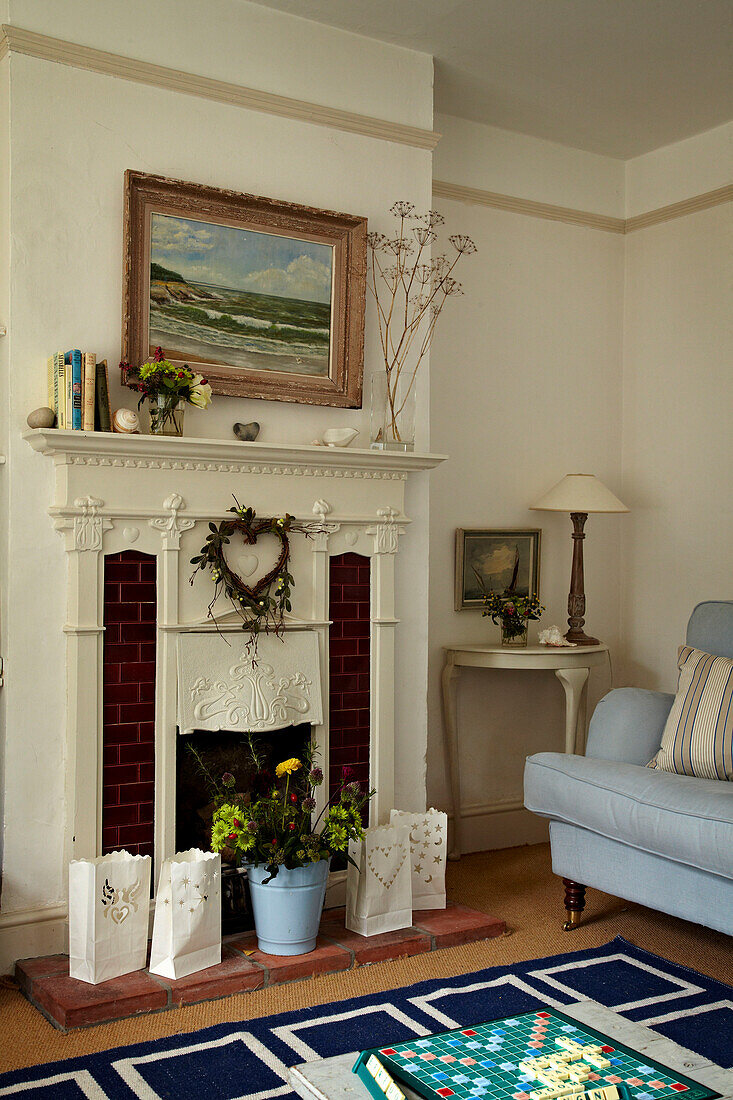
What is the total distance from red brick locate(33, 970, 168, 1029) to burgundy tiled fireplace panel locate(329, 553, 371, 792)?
91 cm

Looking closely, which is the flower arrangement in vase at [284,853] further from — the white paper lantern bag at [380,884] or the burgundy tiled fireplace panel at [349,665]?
the burgundy tiled fireplace panel at [349,665]

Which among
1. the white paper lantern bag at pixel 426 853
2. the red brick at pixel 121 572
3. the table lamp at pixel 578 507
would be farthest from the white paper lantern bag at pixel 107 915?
the table lamp at pixel 578 507

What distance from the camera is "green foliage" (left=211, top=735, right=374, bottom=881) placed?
2.87m

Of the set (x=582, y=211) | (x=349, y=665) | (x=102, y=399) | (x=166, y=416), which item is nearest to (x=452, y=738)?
(x=349, y=665)

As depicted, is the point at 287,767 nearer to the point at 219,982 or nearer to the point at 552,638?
the point at 219,982

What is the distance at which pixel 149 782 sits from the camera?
9.96ft

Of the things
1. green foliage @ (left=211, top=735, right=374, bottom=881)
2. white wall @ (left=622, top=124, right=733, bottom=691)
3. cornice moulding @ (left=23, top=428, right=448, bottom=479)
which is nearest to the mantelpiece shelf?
cornice moulding @ (left=23, top=428, right=448, bottom=479)

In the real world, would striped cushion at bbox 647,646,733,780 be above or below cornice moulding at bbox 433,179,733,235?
below

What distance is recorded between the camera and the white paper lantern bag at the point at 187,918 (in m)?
2.74

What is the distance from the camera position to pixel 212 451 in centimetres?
304

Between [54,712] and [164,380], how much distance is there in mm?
996

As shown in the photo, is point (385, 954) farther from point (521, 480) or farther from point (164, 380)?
point (521, 480)

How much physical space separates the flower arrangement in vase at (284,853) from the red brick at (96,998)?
377 millimetres

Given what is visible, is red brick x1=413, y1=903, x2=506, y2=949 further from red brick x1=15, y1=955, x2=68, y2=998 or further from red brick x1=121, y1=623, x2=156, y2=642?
red brick x1=121, y1=623, x2=156, y2=642
